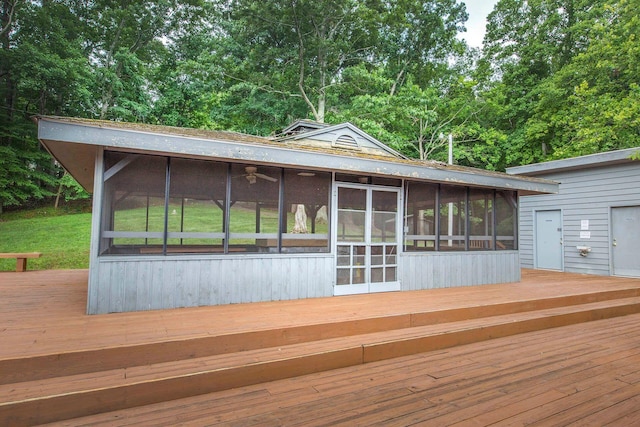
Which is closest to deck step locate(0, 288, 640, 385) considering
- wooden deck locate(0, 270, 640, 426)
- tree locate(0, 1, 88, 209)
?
wooden deck locate(0, 270, 640, 426)

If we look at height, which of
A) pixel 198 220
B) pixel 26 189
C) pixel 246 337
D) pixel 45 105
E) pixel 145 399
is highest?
pixel 45 105

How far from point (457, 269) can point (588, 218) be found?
15.7ft

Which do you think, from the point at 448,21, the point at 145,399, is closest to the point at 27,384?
the point at 145,399

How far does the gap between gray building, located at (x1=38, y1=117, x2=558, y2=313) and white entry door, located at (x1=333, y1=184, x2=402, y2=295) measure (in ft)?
0.06

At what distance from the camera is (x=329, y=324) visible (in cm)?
371

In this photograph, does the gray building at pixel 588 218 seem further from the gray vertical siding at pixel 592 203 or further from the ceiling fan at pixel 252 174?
the ceiling fan at pixel 252 174

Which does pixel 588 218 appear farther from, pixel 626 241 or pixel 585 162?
pixel 585 162

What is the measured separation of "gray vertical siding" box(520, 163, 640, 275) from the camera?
8.05 meters

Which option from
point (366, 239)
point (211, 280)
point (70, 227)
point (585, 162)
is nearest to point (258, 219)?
point (211, 280)

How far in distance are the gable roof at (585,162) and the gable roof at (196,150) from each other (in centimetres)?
371

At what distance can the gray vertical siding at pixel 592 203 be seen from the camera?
8.05 m

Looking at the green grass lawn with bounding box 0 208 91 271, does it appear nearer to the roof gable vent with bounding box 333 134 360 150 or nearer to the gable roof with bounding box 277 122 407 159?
the gable roof with bounding box 277 122 407 159

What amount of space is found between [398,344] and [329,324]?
74cm

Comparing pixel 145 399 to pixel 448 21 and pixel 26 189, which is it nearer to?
pixel 26 189
